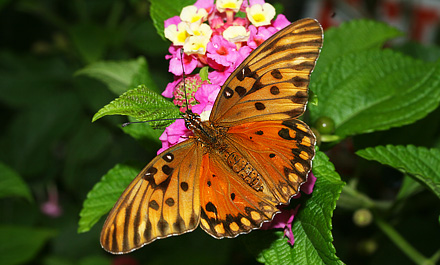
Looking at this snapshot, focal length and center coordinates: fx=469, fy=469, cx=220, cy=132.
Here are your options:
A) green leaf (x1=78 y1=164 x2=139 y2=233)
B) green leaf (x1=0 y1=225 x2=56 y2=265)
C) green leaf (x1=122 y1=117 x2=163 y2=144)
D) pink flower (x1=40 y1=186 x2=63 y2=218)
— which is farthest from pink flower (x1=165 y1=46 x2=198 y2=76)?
pink flower (x1=40 y1=186 x2=63 y2=218)

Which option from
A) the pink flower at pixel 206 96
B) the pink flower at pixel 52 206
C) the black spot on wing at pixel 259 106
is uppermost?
the pink flower at pixel 52 206

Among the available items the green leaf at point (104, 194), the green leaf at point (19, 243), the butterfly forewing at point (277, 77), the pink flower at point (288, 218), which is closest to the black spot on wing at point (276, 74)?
the butterfly forewing at point (277, 77)

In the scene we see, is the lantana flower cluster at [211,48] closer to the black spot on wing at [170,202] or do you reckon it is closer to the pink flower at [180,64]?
the pink flower at [180,64]

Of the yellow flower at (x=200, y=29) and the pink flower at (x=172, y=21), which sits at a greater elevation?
the pink flower at (x=172, y=21)

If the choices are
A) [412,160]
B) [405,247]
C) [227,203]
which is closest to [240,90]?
[227,203]

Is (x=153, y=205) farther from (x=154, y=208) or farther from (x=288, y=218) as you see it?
(x=288, y=218)

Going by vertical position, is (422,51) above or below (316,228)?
above

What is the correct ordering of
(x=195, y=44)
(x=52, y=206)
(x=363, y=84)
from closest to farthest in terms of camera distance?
(x=195, y=44) < (x=363, y=84) < (x=52, y=206)
